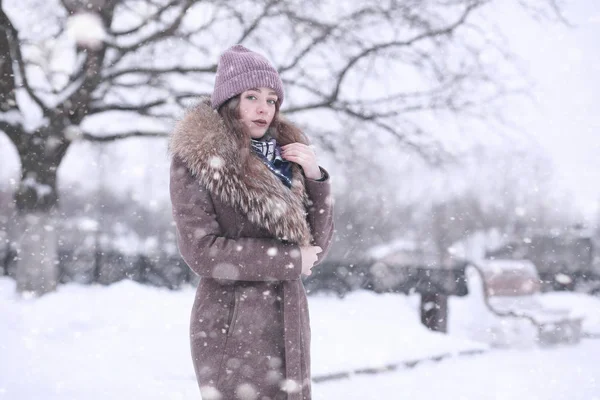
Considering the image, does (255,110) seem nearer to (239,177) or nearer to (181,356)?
(239,177)

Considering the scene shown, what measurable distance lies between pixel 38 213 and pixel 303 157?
6788 millimetres

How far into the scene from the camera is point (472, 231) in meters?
62.4

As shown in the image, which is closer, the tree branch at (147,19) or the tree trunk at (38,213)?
the tree trunk at (38,213)

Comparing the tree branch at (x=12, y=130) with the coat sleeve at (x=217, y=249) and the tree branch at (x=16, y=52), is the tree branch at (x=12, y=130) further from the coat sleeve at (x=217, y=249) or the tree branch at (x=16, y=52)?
the coat sleeve at (x=217, y=249)

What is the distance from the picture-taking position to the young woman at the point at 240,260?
6.41 ft

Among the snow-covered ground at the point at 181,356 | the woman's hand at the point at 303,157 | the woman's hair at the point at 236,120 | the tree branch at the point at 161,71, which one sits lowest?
the snow-covered ground at the point at 181,356

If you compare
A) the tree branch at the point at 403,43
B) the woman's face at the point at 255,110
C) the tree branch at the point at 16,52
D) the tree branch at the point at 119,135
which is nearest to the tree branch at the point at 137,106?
the tree branch at the point at 119,135

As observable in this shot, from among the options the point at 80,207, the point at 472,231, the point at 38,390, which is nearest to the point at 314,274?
the point at 38,390

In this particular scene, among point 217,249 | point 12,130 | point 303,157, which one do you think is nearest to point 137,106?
point 12,130

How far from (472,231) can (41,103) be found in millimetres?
60198

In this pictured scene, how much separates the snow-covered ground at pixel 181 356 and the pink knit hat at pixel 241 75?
9.31ft

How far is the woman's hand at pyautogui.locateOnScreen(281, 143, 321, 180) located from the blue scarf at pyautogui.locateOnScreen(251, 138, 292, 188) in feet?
0.14

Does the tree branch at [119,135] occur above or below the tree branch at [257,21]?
below

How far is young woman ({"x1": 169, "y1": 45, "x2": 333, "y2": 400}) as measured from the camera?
6.41ft
